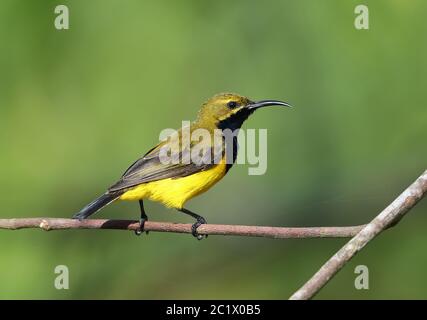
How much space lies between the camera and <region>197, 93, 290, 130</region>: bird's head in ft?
21.6

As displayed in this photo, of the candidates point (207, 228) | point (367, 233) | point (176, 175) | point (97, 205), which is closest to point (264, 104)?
point (176, 175)

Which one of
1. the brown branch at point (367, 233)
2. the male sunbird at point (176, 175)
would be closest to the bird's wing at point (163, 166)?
the male sunbird at point (176, 175)

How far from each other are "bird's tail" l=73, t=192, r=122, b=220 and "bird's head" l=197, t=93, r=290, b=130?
1420 millimetres

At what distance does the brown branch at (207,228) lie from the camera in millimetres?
3998

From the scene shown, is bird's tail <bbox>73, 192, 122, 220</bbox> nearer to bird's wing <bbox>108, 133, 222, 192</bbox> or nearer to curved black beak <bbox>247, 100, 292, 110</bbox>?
bird's wing <bbox>108, 133, 222, 192</bbox>

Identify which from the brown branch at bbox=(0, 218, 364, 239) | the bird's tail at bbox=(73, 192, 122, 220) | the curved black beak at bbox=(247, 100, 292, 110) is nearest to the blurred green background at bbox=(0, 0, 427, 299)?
the curved black beak at bbox=(247, 100, 292, 110)

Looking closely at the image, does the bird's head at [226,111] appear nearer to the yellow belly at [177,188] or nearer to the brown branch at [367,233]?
the yellow belly at [177,188]

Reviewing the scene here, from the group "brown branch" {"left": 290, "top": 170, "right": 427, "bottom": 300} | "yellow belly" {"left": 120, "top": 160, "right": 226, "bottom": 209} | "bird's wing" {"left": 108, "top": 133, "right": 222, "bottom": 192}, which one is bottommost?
"brown branch" {"left": 290, "top": 170, "right": 427, "bottom": 300}

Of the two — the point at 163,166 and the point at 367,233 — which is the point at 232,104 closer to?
the point at 163,166

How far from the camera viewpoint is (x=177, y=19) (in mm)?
6309

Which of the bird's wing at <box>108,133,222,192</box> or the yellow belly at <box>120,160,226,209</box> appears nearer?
the bird's wing at <box>108,133,222,192</box>

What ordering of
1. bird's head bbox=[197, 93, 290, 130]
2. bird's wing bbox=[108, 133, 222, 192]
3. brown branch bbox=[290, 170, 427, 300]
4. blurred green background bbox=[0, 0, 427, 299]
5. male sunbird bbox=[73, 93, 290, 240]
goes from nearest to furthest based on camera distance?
brown branch bbox=[290, 170, 427, 300]
blurred green background bbox=[0, 0, 427, 299]
male sunbird bbox=[73, 93, 290, 240]
bird's wing bbox=[108, 133, 222, 192]
bird's head bbox=[197, 93, 290, 130]

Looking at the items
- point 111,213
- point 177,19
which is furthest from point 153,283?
point 177,19

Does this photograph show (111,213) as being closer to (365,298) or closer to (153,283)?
(153,283)
